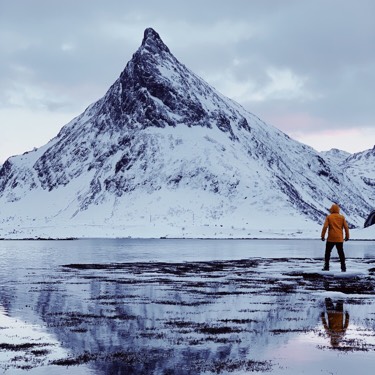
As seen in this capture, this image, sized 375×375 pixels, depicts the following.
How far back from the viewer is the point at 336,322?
584 inches

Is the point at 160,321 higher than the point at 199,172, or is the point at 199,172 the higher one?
the point at 199,172

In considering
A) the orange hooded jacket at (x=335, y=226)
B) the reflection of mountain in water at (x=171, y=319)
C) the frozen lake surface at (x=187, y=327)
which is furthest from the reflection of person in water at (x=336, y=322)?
the orange hooded jacket at (x=335, y=226)

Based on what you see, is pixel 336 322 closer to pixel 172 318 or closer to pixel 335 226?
pixel 172 318

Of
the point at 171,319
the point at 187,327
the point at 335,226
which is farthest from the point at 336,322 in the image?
the point at 335,226

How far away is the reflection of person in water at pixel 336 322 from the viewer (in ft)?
42.3

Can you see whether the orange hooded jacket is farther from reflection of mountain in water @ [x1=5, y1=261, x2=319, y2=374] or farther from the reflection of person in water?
the reflection of person in water

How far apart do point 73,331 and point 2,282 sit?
519 inches

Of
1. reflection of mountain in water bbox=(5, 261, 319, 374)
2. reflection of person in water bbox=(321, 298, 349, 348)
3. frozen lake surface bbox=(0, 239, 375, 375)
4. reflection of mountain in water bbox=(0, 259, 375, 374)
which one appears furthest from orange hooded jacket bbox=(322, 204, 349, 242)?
reflection of person in water bbox=(321, 298, 349, 348)

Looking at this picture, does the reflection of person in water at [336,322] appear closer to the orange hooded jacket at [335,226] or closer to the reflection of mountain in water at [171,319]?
the reflection of mountain in water at [171,319]

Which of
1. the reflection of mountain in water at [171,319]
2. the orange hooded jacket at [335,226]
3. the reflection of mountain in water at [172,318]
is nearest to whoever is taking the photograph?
the reflection of mountain in water at [172,318]

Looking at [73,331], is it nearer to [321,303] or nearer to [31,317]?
[31,317]

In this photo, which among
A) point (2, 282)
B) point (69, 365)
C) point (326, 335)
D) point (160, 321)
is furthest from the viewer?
point (2, 282)

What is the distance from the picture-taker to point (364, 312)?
16.6 meters

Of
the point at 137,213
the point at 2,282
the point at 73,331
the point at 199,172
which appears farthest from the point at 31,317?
the point at 199,172
